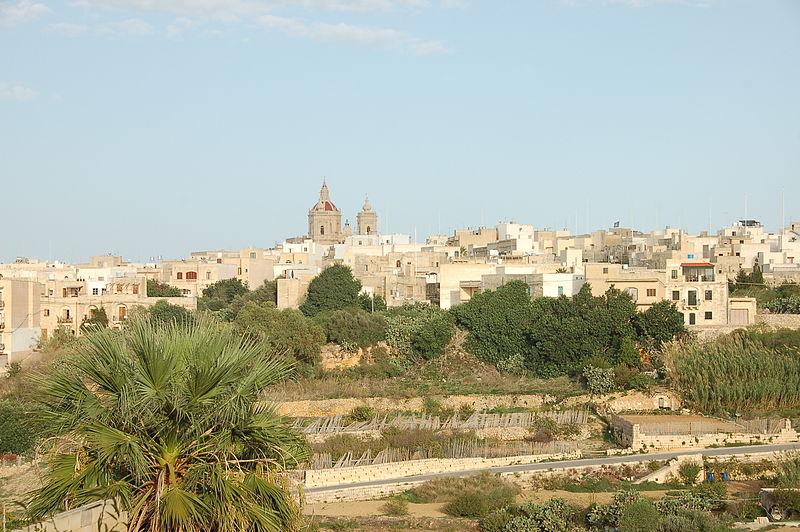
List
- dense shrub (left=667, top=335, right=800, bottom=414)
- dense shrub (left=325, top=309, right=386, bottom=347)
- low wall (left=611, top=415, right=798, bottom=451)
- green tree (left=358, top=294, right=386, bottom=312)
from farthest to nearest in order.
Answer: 1. green tree (left=358, top=294, right=386, bottom=312)
2. dense shrub (left=325, top=309, right=386, bottom=347)
3. dense shrub (left=667, top=335, right=800, bottom=414)
4. low wall (left=611, top=415, right=798, bottom=451)

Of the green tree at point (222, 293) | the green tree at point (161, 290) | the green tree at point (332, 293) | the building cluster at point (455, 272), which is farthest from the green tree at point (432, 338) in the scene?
the green tree at point (161, 290)

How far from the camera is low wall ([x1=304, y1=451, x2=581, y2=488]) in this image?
951 inches

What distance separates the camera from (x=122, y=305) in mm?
47781

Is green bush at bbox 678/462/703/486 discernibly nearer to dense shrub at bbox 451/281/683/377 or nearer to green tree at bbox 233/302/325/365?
dense shrub at bbox 451/281/683/377

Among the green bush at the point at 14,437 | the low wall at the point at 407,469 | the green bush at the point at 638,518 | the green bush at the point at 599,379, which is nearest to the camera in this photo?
the green bush at the point at 638,518

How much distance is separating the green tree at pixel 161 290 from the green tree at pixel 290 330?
624 inches

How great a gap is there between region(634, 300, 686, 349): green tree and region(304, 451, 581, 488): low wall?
1178 centimetres

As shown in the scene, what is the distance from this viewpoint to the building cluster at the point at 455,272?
135 ft

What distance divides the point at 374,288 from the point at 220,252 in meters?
23.3

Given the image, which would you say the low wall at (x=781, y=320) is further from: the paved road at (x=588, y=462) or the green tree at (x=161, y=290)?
the green tree at (x=161, y=290)

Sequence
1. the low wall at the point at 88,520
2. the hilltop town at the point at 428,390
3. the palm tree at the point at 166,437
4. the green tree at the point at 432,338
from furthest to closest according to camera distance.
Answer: the green tree at the point at 432,338 → the hilltop town at the point at 428,390 → the palm tree at the point at 166,437 → the low wall at the point at 88,520

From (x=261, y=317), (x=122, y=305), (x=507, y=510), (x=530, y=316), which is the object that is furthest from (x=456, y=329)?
(x=507, y=510)

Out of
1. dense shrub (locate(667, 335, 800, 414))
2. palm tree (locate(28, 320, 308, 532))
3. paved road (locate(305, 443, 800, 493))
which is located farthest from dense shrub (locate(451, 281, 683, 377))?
palm tree (locate(28, 320, 308, 532))

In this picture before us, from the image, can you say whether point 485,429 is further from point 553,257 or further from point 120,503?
point 553,257
